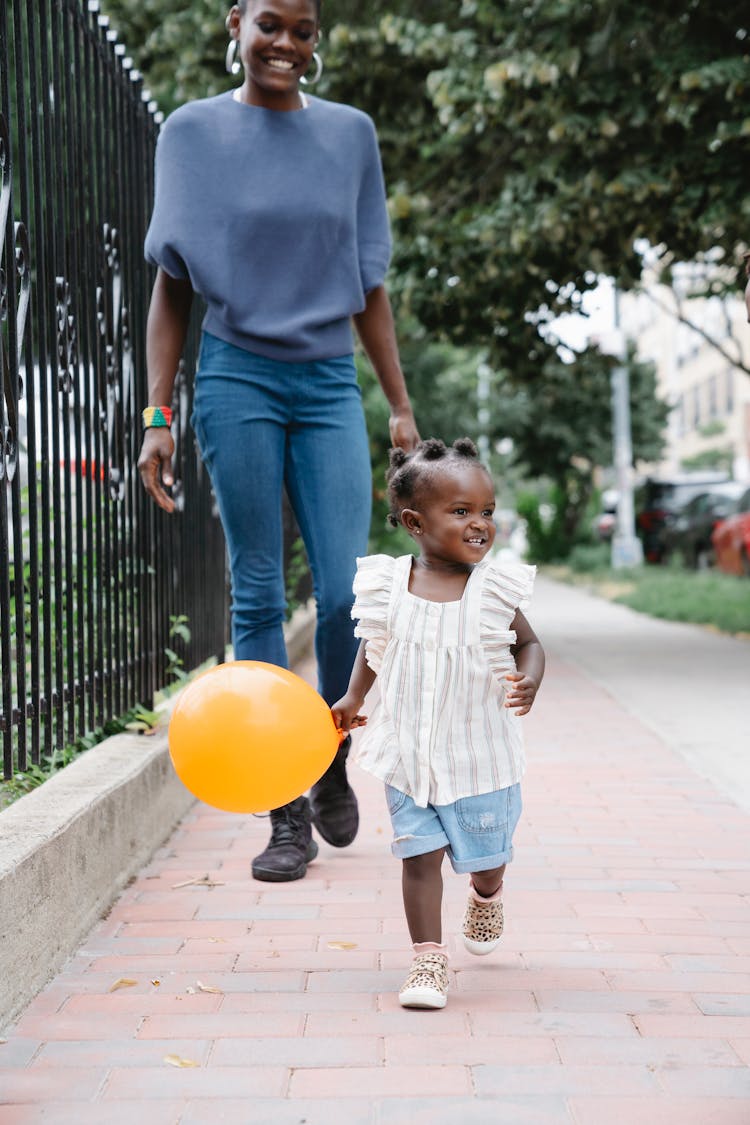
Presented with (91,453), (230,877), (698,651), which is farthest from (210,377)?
(698,651)

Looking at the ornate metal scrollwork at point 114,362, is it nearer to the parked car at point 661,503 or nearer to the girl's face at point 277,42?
the girl's face at point 277,42

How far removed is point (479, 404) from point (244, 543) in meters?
26.2

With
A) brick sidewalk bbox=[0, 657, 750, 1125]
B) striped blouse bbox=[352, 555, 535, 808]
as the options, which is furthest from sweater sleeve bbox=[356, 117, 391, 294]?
brick sidewalk bbox=[0, 657, 750, 1125]

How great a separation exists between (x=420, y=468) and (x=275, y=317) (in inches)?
38.9

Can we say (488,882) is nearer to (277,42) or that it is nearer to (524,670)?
(524,670)

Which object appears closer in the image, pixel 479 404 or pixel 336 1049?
pixel 336 1049

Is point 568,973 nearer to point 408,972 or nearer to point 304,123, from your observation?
point 408,972

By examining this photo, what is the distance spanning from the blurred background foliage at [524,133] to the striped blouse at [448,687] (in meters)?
6.12

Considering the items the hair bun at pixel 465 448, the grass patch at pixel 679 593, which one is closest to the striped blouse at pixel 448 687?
the hair bun at pixel 465 448

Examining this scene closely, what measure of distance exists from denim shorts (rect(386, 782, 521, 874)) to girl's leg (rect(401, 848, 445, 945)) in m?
0.02

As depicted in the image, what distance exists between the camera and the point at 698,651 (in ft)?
36.1

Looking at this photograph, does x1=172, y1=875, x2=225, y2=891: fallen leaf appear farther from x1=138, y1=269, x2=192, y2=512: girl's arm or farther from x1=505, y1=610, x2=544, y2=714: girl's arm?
x1=505, y1=610, x2=544, y2=714: girl's arm

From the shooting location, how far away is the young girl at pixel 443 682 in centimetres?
279

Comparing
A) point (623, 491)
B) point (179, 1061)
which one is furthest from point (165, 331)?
point (623, 491)
